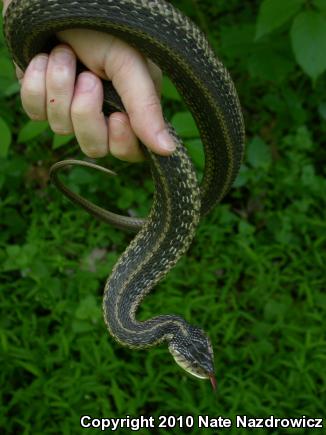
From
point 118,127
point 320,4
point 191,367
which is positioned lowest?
point 191,367

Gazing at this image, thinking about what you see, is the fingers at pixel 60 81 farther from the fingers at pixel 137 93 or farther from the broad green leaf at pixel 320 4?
the broad green leaf at pixel 320 4

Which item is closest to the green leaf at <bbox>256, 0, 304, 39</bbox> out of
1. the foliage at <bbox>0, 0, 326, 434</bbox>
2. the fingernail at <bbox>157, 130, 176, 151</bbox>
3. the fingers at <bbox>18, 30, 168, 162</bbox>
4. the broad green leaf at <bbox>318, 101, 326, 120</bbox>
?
the foliage at <bbox>0, 0, 326, 434</bbox>

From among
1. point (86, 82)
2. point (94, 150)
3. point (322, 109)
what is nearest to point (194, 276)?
point (322, 109)

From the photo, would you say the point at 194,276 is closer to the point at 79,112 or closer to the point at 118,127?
the point at 118,127

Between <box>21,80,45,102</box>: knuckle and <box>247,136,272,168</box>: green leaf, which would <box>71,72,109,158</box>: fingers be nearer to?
<box>21,80,45,102</box>: knuckle

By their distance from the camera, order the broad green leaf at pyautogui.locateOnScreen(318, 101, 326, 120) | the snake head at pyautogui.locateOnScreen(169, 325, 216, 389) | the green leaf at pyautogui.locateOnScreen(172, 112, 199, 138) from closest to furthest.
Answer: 1. the snake head at pyautogui.locateOnScreen(169, 325, 216, 389)
2. the green leaf at pyautogui.locateOnScreen(172, 112, 199, 138)
3. the broad green leaf at pyautogui.locateOnScreen(318, 101, 326, 120)

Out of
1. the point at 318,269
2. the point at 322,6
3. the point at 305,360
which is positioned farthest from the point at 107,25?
the point at 318,269
